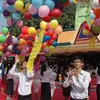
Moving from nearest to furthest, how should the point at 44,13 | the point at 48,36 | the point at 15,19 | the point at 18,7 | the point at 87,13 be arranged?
the point at 87,13
the point at 44,13
the point at 18,7
the point at 15,19
the point at 48,36

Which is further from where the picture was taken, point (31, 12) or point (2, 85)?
point (2, 85)

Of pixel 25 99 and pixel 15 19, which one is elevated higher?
pixel 15 19

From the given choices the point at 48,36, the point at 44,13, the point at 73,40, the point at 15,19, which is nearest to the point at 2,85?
the point at 73,40

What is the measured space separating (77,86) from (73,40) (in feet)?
33.4

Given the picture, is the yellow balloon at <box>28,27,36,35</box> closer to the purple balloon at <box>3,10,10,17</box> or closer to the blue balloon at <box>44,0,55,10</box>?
the purple balloon at <box>3,10,10,17</box>

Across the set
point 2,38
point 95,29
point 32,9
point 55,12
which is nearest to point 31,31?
A: point 2,38

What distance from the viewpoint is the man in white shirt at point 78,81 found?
512 cm

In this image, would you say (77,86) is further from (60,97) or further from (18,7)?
(60,97)

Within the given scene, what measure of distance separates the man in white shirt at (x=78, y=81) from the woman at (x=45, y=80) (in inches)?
143

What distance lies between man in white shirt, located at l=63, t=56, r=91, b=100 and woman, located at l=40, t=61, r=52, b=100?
3637 mm

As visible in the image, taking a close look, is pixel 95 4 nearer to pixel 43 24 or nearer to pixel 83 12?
pixel 83 12

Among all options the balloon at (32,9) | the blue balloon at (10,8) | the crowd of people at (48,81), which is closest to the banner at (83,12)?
the crowd of people at (48,81)

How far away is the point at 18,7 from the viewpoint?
6.07 metres

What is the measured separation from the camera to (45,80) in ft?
29.6
